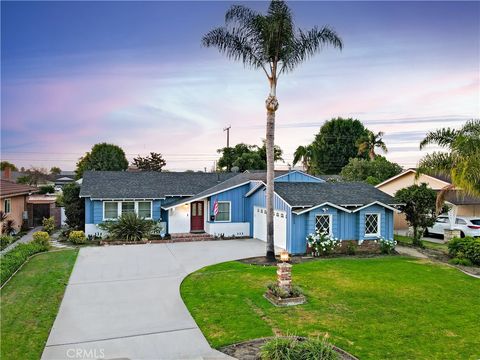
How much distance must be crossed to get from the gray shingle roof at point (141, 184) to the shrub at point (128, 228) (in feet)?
5.59

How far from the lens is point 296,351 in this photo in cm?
598

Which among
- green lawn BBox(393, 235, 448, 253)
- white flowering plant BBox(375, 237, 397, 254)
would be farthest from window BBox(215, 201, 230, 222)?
green lawn BBox(393, 235, 448, 253)

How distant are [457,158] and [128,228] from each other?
1716 centimetres

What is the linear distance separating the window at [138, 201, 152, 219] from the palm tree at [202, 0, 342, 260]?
9734 millimetres

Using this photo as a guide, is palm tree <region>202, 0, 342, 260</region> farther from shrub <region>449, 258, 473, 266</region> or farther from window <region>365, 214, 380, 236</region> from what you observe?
shrub <region>449, 258, 473, 266</region>

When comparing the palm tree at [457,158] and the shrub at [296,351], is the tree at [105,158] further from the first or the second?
the shrub at [296,351]

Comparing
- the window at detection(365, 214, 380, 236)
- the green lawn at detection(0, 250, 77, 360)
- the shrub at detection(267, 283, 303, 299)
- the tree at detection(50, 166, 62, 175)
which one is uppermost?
the tree at detection(50, 166, 62, 175)

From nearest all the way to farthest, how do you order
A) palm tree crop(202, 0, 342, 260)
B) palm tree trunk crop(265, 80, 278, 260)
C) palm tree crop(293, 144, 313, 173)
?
palm tree crop(202, 0, 342, 260)
palm tree trunk crop(265, 80, 278, 260)
palm tree crop(293, 144, 313, 173)

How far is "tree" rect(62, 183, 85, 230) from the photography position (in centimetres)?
2094

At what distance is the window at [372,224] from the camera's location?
17.6 meters

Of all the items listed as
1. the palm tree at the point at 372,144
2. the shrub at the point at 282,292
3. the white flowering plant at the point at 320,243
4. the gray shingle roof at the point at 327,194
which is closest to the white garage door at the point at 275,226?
the gray shingle roof at the point at 327,194

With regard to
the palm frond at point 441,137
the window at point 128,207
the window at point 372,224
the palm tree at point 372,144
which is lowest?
the window at point 372,224

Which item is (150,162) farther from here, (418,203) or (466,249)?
(466,249)

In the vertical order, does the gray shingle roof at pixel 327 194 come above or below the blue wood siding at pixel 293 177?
below
